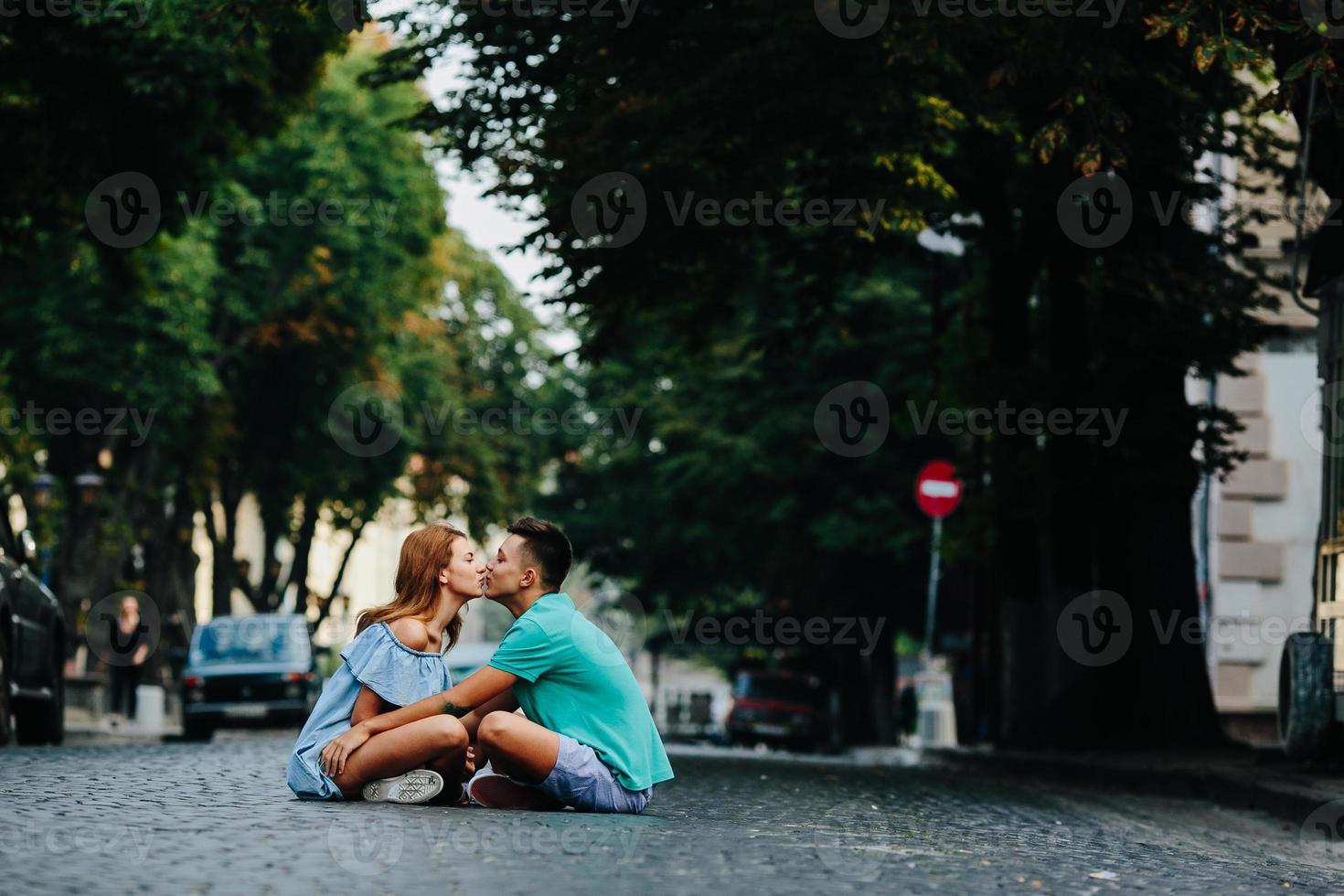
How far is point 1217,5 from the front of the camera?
12.2 meters

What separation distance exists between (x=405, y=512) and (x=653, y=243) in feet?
95.4

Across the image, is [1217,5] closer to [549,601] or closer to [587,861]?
[549,601]

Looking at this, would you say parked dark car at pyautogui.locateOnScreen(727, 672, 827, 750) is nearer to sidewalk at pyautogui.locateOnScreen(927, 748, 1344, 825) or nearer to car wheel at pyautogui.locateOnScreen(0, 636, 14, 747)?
sidewalk at pyautogui.locateOnScreen(927, 748, 1344, 825)

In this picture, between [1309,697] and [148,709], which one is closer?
[1309,697]

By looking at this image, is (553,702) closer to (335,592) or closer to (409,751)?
(409,751)

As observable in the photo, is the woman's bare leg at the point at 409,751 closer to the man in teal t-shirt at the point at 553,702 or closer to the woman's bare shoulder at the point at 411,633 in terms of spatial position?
the man in teal t-shirt at the point at 553,702

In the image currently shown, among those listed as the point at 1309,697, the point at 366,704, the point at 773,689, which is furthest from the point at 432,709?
the point at 773,689

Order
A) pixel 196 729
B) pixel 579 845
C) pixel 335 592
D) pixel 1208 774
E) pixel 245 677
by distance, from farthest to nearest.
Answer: pixel 335 592 → pixel 245 677 → pixel 196 729 → pixel 1208 774 → pixel 579 845

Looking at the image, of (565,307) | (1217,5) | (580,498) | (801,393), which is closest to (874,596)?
(801,393)

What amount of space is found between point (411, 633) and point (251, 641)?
2163 centimetres

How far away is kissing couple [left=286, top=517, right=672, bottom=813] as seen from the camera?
8.30m

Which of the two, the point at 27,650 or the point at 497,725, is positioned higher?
the point at 497,725

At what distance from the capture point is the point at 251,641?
96.7 ft

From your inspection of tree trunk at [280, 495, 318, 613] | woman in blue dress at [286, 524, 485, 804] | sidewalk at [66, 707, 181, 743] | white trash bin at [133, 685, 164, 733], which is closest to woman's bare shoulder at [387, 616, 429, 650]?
woman in blue dress at [286, 524, 485, 804]
